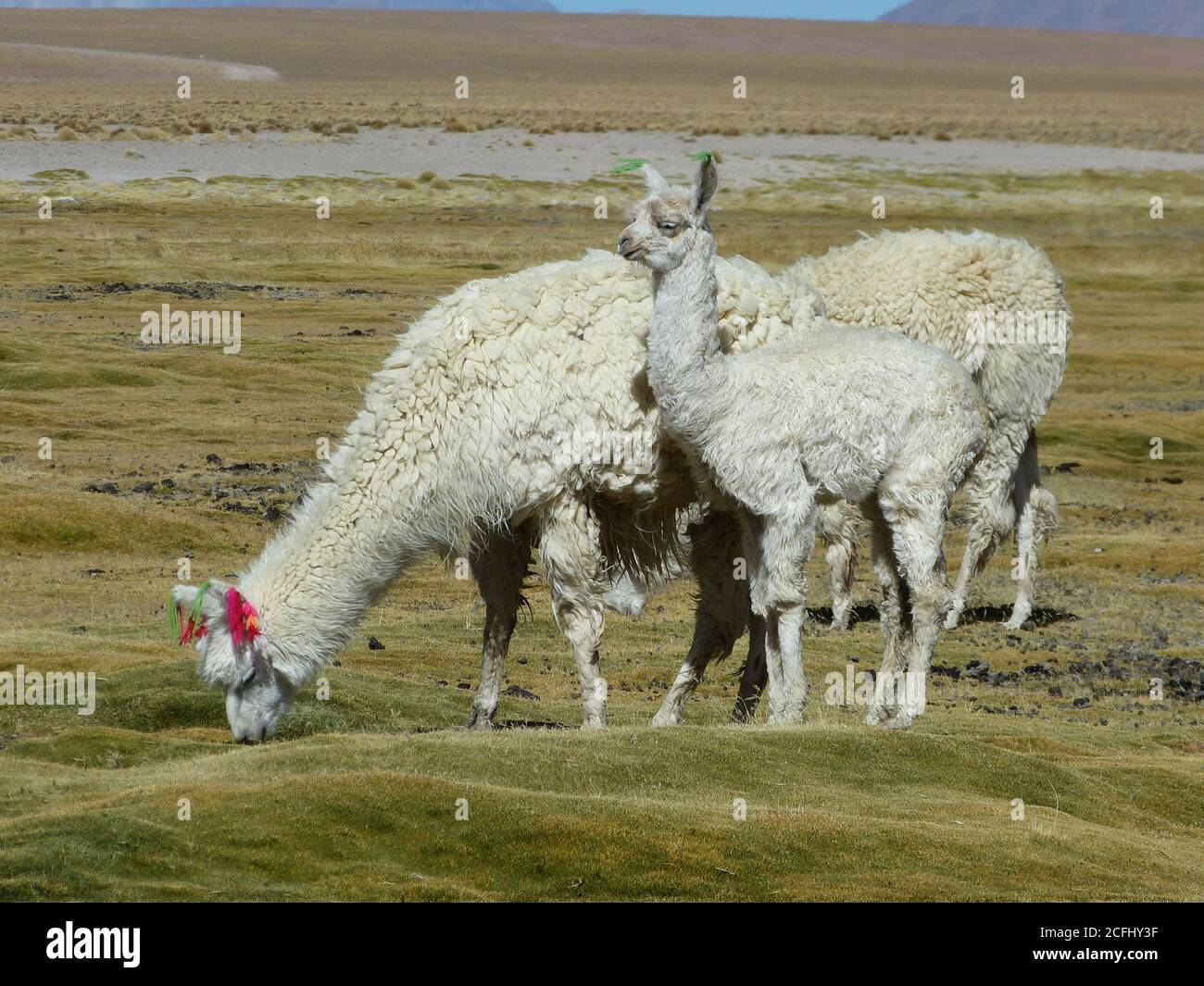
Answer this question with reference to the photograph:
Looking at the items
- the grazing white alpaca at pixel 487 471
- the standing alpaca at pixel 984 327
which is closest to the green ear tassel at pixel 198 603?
the grazing white alpaca at pixel 487 471

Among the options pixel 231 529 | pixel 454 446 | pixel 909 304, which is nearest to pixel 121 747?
pixel 454 446

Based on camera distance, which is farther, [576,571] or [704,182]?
[576,571]

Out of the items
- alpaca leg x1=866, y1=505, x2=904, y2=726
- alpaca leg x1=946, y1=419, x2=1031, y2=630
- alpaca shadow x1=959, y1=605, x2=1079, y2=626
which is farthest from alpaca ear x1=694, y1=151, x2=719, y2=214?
alpaca shadow x1=959, y1=605, x2=1079, y2=626

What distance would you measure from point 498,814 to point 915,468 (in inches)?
166

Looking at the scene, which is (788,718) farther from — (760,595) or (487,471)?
(487,471)

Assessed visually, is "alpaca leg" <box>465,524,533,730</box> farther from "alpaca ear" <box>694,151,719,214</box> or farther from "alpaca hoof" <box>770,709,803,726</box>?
"alpaca ear" <box>694,151,719,214</box>

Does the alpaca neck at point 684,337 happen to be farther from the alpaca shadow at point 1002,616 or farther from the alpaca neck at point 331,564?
the alpaca shadow at point 1002,616

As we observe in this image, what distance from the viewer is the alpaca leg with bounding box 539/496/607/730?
37.8 ft

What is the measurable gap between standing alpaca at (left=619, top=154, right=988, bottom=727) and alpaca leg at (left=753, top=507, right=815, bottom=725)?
0.03 ft

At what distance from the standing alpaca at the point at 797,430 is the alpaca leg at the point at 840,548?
5.18 meters

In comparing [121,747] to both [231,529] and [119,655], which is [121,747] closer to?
[119,655]

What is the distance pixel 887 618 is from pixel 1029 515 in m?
7.94

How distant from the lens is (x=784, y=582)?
11695 millimetres

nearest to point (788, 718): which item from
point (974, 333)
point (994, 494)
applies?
point (974, 333)
